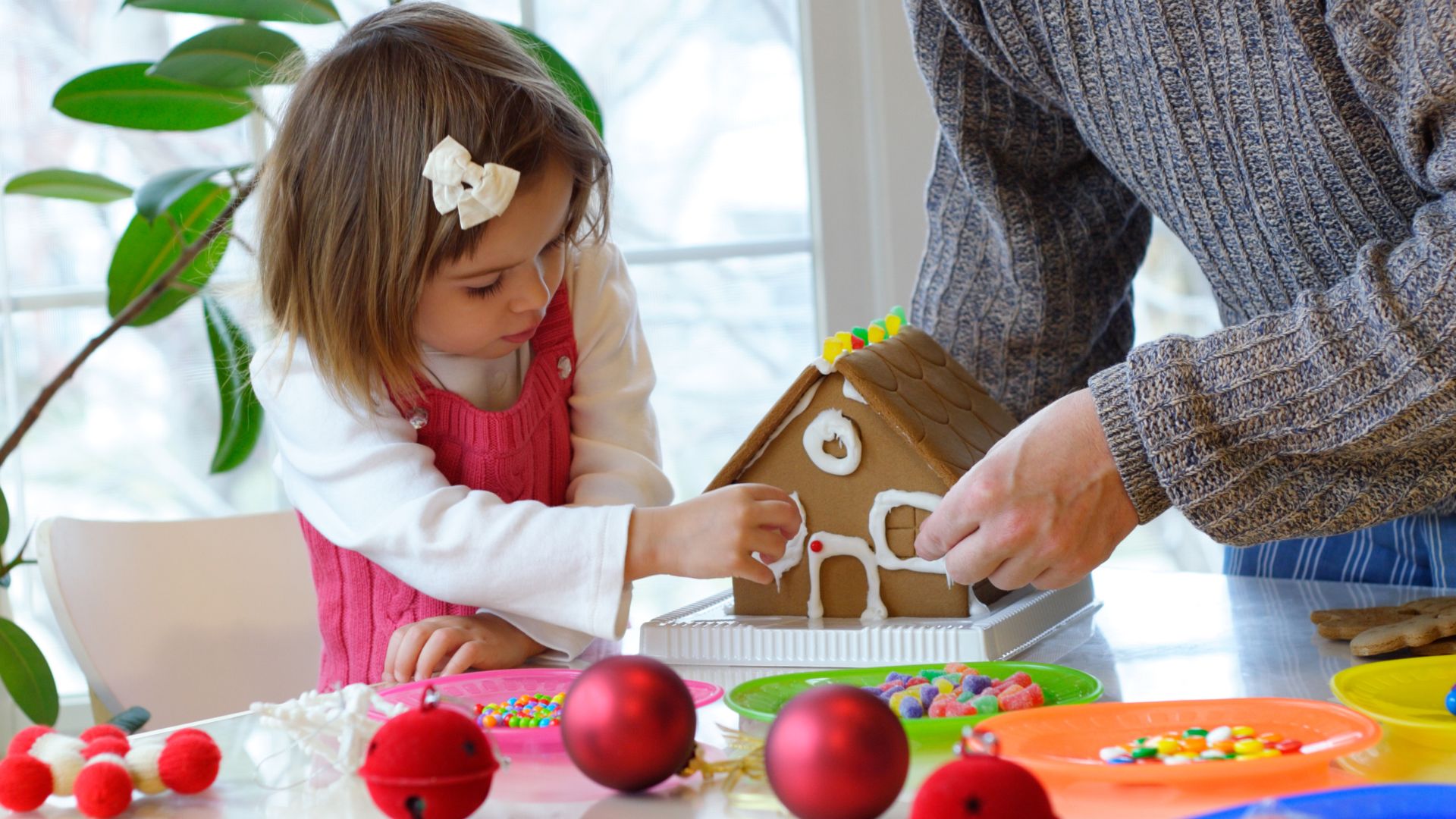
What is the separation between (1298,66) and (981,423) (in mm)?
376

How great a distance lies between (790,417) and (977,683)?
361 millimetres

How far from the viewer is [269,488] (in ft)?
7.57

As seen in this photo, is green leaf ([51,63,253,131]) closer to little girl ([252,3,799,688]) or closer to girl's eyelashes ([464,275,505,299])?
little girl ([252,3,799,688])

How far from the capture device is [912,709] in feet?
2.37

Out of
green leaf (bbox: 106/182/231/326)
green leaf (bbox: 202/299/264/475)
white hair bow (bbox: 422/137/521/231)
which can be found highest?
green leaf (bbox: 106/182/231/326)

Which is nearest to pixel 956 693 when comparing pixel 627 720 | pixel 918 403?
pixel 627 720

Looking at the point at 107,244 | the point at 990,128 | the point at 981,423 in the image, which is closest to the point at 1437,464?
the point at 981,423

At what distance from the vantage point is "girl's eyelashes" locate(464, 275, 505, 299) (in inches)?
45.0

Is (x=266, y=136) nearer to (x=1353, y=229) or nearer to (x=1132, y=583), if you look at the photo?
(x=1132, y=583)

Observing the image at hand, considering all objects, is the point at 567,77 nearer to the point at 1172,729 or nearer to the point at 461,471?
the point at 461,471

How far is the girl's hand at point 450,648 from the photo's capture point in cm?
102

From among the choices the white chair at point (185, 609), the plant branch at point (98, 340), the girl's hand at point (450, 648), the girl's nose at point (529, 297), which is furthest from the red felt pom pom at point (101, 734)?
the plant branch at point (98, 340)

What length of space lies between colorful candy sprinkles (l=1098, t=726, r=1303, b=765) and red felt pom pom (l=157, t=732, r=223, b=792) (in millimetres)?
439

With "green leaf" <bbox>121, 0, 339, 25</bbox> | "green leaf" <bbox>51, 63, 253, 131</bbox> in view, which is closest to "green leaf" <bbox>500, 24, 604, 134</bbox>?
"green leaf" <bbox>121, 0, 339, 25</bbox>
